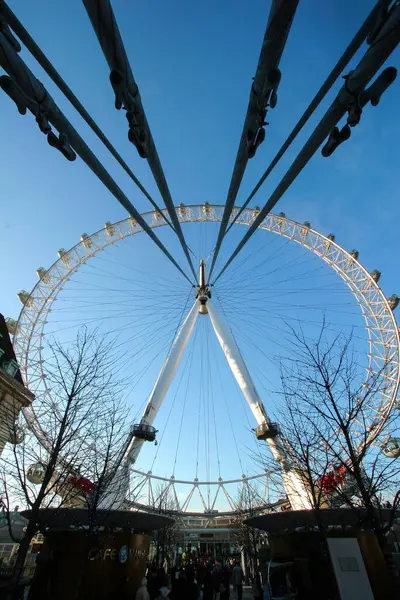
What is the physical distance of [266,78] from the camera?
3.61m

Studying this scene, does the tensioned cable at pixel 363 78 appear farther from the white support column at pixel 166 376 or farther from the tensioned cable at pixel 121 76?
the white support column at pixel 166 376

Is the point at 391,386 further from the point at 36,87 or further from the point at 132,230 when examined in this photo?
the point at 36,87

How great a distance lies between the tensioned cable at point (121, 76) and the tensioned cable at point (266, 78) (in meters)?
1.29

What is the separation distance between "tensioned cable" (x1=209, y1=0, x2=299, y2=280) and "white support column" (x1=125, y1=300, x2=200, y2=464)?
2813 cm

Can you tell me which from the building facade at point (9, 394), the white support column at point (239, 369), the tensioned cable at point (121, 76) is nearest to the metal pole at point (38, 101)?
the tensioned cable at point (121, 76)

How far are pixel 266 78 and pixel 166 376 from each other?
29640 mm

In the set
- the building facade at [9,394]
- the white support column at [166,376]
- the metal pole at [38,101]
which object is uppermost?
the white support column at [166,376]

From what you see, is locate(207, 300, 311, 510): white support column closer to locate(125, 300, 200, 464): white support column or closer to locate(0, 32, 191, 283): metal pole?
locate(125, 300, 200, 464): white support column

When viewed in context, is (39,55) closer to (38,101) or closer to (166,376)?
(38,101)

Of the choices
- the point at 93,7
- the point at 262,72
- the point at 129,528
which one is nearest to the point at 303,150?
the point at 262,72

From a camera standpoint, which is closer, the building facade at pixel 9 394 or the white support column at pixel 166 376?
the building facade at pixel 9 394

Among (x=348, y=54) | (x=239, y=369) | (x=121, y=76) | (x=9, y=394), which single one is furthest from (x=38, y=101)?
(x=239, y=369)

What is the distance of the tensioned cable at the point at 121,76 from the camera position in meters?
2.92

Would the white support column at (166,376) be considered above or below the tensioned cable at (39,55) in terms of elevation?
above
